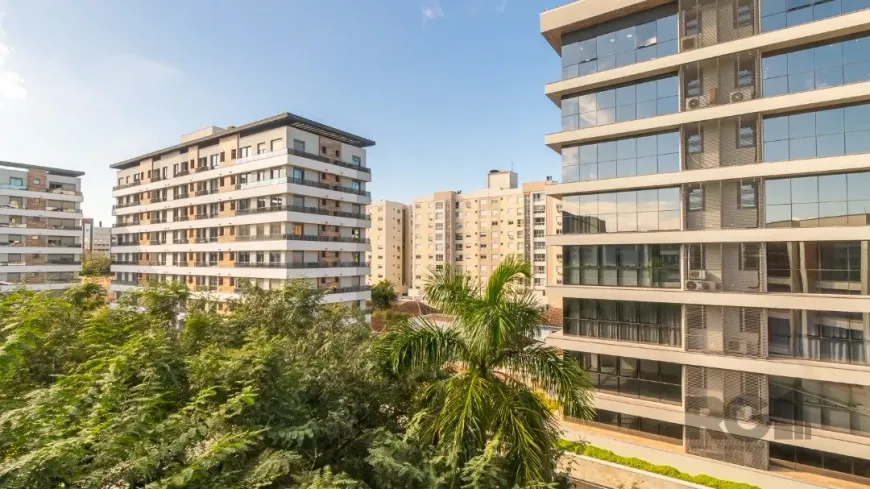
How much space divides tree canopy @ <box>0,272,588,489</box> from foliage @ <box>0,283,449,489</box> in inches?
0.9

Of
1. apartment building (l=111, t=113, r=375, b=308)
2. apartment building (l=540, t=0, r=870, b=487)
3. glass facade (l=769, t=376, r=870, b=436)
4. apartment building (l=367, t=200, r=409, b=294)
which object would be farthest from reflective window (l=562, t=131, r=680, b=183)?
apartment building (l=367, t=200, r=409, b=294)

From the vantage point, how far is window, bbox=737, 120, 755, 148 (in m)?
16.3

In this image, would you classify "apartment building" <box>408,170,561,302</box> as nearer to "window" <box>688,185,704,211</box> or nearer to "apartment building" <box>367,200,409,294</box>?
"apartment building" <box>367,200,409,294</box>

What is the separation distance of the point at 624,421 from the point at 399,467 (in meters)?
16.3

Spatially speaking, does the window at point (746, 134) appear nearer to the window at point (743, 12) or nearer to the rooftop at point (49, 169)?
the window at point (743, 12)

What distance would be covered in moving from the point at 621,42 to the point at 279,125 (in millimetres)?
23937

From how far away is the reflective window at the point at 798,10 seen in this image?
14602 mm

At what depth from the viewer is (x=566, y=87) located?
19.5 metres

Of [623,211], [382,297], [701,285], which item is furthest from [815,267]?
[382,297]

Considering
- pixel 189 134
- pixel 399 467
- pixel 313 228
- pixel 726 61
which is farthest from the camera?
pixel 189 134

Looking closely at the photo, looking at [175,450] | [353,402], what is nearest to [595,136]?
[353,402]

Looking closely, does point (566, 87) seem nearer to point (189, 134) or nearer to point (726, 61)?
point (726, 61)

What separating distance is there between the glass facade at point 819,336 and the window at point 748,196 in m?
4.11

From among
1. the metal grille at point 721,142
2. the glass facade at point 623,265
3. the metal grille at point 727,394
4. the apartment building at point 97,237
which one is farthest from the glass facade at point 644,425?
the apartment building at point 97,237
